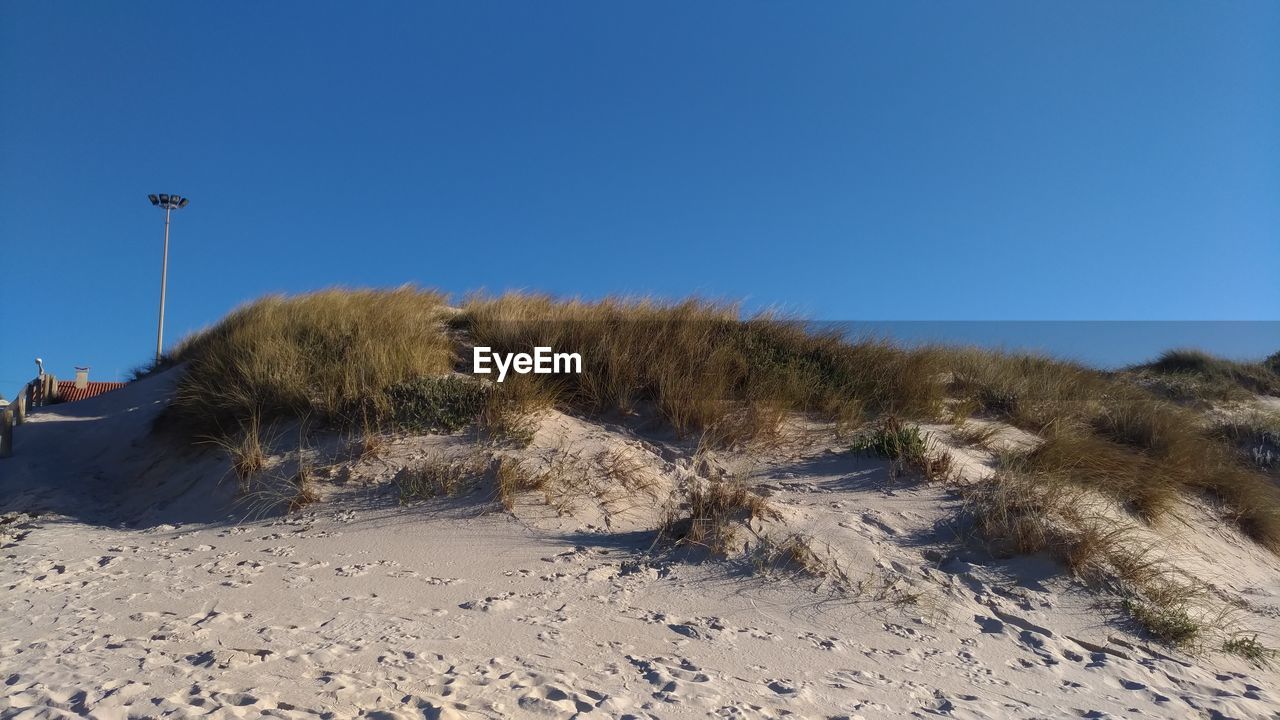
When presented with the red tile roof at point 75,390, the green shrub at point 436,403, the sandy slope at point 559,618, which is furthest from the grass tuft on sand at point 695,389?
the red tile roof at point 75,390

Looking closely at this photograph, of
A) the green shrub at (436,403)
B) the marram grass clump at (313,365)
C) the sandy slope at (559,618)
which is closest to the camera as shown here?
the sandy slope at (559,618)

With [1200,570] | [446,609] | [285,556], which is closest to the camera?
[446,609]

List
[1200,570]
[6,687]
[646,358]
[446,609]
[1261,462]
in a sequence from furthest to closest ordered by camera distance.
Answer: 1. [1261,462]
2. [646,358]
3. [1200,570]
4. [446,609]
5. [6,687]

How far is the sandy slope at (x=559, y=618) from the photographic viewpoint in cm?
305

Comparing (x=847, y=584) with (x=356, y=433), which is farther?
(x=356, y=433)

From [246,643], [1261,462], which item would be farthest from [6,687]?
[1261,462]

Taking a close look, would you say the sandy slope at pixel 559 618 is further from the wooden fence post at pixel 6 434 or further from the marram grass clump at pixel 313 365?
the wooden fence post at pixel 6 434

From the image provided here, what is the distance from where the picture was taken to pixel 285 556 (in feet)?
16.0

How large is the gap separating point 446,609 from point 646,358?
14.1 ft

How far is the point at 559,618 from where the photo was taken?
12.9 feet

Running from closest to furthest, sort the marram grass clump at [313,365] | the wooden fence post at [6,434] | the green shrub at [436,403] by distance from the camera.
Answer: the green shrub at [436,403] < the marram grass clump at [313,365] < the wooden fence post at [6,434]

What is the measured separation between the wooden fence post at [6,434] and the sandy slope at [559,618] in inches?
148

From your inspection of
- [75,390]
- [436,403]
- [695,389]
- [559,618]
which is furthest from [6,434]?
[75,390]

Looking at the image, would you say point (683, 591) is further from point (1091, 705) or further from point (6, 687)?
point (6, 687)
